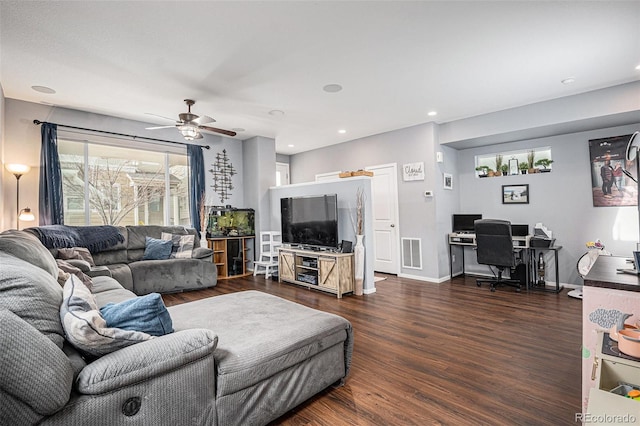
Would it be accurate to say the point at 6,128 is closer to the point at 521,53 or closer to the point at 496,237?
the point at 521,53

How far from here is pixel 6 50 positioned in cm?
282

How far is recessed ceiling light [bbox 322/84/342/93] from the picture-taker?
369cm

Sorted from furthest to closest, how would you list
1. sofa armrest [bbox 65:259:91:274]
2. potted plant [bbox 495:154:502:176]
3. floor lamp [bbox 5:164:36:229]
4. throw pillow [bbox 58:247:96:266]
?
potted plant [bbox 495:154:502:176], floor lamp [bbox 5:164:36:229], throw pillow [bbox 58:247:96:266], sofa armrest [bbox 65:259:91:274]

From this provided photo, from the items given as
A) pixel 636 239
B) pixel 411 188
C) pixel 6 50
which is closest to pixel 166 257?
pixel 6 50

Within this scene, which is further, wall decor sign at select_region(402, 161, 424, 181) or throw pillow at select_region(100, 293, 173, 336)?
wall decor sign at select_region(402, 161, 424, 181)

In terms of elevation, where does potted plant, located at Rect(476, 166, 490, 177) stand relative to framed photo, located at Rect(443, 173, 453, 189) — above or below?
above

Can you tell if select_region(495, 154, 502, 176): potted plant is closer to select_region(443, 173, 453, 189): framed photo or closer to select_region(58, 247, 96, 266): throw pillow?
select_region(443, 173, 453, 189): framed photo

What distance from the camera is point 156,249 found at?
16.0 ft

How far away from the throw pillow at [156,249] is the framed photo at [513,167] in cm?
572

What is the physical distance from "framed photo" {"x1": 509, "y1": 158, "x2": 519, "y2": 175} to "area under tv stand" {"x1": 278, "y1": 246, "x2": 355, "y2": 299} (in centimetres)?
308

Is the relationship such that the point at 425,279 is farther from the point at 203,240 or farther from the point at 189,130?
the point at 189,130

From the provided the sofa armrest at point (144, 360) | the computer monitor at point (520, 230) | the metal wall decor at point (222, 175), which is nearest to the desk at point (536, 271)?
the computer monitor at point (520, 230)

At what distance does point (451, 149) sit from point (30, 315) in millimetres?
5857

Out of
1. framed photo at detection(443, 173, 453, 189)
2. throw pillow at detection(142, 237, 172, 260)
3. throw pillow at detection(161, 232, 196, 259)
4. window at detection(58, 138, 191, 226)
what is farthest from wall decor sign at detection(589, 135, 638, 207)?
window at detection(58, 138, 191, 226)
